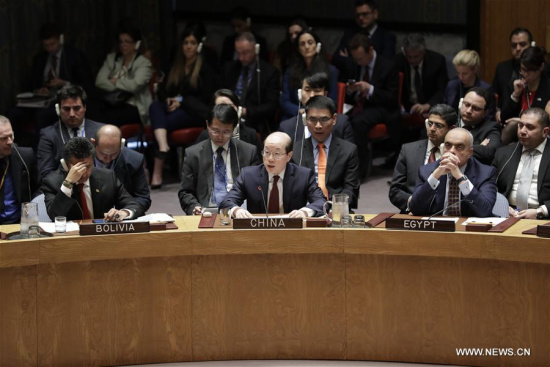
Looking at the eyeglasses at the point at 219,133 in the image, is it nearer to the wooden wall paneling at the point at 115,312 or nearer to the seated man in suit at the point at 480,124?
the wooden wall paneling at the point at 115,312

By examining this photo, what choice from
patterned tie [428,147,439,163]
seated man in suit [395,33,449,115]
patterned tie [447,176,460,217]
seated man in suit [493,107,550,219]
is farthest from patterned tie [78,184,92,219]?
seated man in suit [395,33,449,115]

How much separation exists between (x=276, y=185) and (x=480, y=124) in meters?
1.78

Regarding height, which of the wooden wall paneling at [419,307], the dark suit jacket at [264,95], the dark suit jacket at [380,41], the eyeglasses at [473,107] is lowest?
the wooden wall paneling at [419,307]

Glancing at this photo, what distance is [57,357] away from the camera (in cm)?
506

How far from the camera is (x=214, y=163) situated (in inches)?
255

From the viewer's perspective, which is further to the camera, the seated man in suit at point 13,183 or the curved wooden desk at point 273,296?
the seated man in suit at point 13,183

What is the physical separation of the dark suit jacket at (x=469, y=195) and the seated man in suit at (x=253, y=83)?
8.96 feet

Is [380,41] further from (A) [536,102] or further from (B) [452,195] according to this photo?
(B) [452,195]

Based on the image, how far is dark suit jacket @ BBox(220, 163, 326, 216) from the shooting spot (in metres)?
5.81

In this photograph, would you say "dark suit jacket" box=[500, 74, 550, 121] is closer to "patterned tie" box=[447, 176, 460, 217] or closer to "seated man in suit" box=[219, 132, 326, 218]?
"patterned tie" box=[447, 176, 460, 217]

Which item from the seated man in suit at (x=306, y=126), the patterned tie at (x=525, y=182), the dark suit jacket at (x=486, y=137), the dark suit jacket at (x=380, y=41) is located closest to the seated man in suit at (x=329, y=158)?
the seated man in suit at (x=306, y=126)

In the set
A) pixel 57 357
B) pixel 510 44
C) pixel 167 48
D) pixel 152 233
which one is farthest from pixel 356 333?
pixel 167 48

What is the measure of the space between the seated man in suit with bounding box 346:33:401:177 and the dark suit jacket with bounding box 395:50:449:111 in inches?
8.7

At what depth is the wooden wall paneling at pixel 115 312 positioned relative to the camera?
5.04 metres
